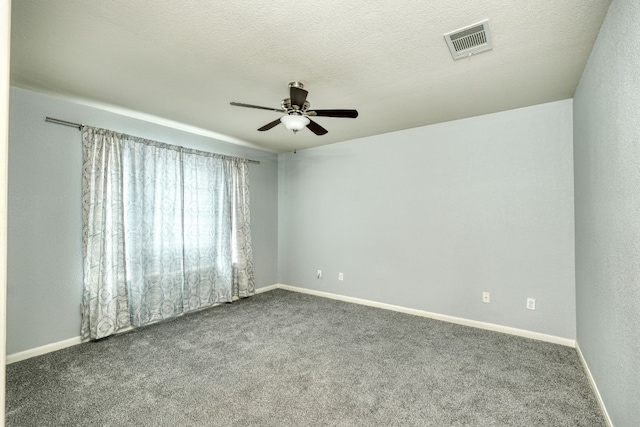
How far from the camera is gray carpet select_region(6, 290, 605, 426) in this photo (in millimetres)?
1931

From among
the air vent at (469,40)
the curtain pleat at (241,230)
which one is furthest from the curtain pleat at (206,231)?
the air vent at (469,40)

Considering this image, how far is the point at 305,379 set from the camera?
2.36 m

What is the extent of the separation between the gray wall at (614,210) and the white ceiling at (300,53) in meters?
0.31

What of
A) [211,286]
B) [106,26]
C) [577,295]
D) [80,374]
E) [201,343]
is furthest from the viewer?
[211,286]

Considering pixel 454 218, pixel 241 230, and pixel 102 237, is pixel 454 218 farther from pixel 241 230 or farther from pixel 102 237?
pixel 102 237

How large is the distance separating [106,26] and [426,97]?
8.41ft

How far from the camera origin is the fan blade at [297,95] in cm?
218

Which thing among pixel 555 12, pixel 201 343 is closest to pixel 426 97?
pixel 555 12

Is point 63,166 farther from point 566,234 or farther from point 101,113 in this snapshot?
point 566,234

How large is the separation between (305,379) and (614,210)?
2276 millimetres

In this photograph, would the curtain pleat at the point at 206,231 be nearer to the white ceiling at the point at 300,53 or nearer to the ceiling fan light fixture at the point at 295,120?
the white ceiling at the point at 300,53

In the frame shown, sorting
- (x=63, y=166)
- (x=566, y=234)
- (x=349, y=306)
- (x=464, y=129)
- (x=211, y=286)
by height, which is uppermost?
(x=464, y=129)

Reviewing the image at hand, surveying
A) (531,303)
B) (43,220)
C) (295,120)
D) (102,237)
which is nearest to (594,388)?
(531,303)

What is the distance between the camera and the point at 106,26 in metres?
1.87
